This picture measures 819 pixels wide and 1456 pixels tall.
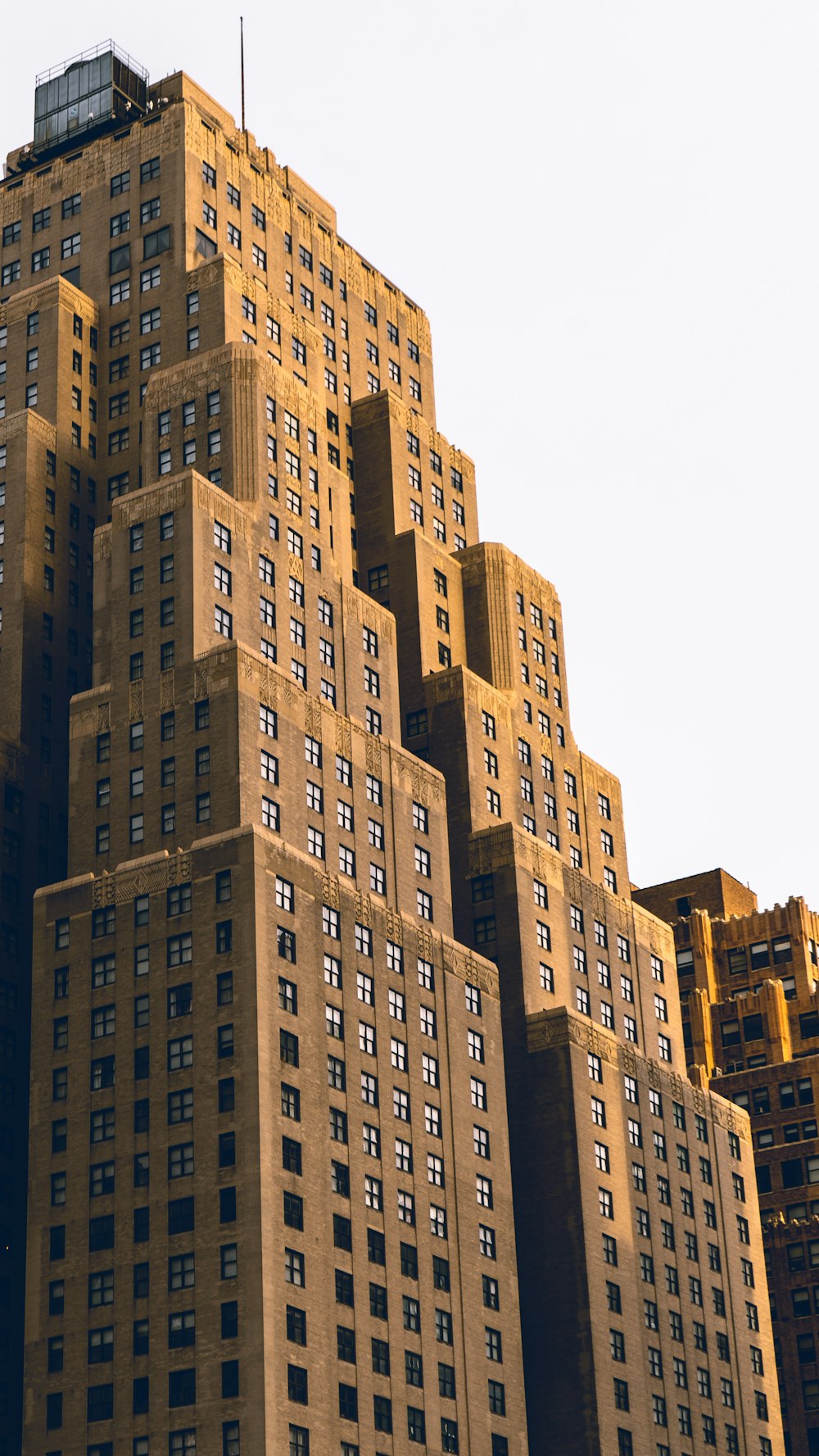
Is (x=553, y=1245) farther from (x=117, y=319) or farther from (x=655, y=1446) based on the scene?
(x=117, y=319)

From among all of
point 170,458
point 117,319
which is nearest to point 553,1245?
point 170,458

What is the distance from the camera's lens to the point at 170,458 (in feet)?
567

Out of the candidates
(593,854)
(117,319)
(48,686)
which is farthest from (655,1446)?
(117,319)

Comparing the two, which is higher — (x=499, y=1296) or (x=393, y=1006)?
(x=393, y=1006)

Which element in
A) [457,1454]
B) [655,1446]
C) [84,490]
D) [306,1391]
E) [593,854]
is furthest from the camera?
[593,854]

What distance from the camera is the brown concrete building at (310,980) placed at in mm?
140500

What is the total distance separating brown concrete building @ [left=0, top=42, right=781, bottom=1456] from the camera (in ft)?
461

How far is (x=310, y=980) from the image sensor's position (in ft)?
487

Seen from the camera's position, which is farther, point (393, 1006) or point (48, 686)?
point (48, 686)

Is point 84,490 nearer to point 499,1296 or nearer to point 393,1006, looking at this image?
point 393,1006

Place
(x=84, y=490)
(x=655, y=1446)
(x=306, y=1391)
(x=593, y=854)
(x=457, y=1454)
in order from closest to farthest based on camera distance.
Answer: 1. (x=306, y=1391)
2. (x=457, y=1454)
3. (x=655, y=1446)
4. (x=84, y=490)
5. (x=593, y=854)

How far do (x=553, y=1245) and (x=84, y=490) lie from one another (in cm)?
6406

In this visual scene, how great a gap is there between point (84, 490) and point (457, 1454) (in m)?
75.1

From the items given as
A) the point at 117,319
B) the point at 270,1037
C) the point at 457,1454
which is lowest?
the point at 457,1454
